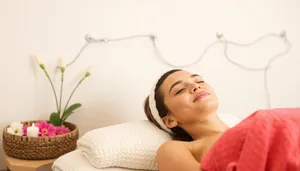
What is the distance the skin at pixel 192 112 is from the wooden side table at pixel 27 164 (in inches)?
18.6

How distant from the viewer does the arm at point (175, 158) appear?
4.06 ft

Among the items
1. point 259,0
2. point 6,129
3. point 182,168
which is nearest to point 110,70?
point 6,129

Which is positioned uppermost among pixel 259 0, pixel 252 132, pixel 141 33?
pixel 259 0

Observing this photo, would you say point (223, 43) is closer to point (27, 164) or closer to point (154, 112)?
point (154, 112)

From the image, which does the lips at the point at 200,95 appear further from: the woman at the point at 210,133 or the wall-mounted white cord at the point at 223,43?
the wall-mounted white cord at the point at 223,43

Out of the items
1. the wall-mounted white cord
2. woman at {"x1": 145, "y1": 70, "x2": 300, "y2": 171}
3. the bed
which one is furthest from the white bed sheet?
the wall-mounted white cord

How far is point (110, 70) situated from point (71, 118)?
28 cm

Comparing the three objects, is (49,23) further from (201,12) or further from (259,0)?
(259,0)

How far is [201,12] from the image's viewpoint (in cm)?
196

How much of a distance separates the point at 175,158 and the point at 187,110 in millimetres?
234

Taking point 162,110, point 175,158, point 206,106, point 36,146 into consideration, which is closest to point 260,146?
point 175,158

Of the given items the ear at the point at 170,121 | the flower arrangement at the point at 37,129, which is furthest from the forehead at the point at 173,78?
the flower arrangement at the point at 37,129

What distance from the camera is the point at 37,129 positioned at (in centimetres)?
152

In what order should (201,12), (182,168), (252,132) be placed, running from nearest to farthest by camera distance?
(252,132)
(182,168)
(201,12)
